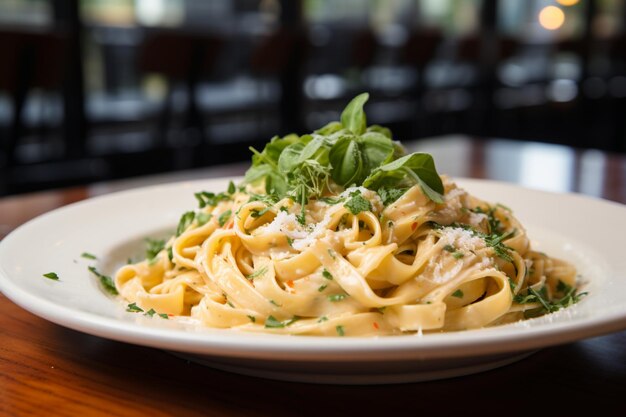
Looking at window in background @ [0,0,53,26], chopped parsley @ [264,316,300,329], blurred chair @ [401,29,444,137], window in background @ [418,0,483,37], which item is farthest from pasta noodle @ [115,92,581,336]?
window in background @ [418,0,483,37]

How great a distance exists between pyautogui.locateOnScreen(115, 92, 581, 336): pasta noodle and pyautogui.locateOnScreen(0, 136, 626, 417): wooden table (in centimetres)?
9

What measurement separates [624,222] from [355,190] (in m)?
0.54

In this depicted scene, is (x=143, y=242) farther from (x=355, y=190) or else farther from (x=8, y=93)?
(x=8, y=93)

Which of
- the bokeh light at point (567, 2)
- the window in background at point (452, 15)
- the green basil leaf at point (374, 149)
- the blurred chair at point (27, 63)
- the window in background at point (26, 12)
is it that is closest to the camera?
the green basil leaf at point (374, 149)

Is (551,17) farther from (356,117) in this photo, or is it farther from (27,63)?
(356,117)

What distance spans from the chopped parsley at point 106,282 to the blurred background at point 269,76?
3.43 meters

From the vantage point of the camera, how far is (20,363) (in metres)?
0.95

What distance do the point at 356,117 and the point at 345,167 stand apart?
0.14 m

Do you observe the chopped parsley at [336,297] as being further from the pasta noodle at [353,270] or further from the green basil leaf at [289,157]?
the green basil leaf at [289,157]

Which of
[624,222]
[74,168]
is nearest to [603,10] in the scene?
[74,168]

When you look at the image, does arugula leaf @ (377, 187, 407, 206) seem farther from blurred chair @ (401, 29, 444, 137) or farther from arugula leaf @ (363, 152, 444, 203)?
blurred chair @ (401, 29, 444, 137)

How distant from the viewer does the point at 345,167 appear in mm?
1188

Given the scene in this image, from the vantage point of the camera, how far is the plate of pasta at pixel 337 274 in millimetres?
796

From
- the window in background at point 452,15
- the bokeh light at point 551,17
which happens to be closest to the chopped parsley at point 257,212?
the window in background at point 452,15
